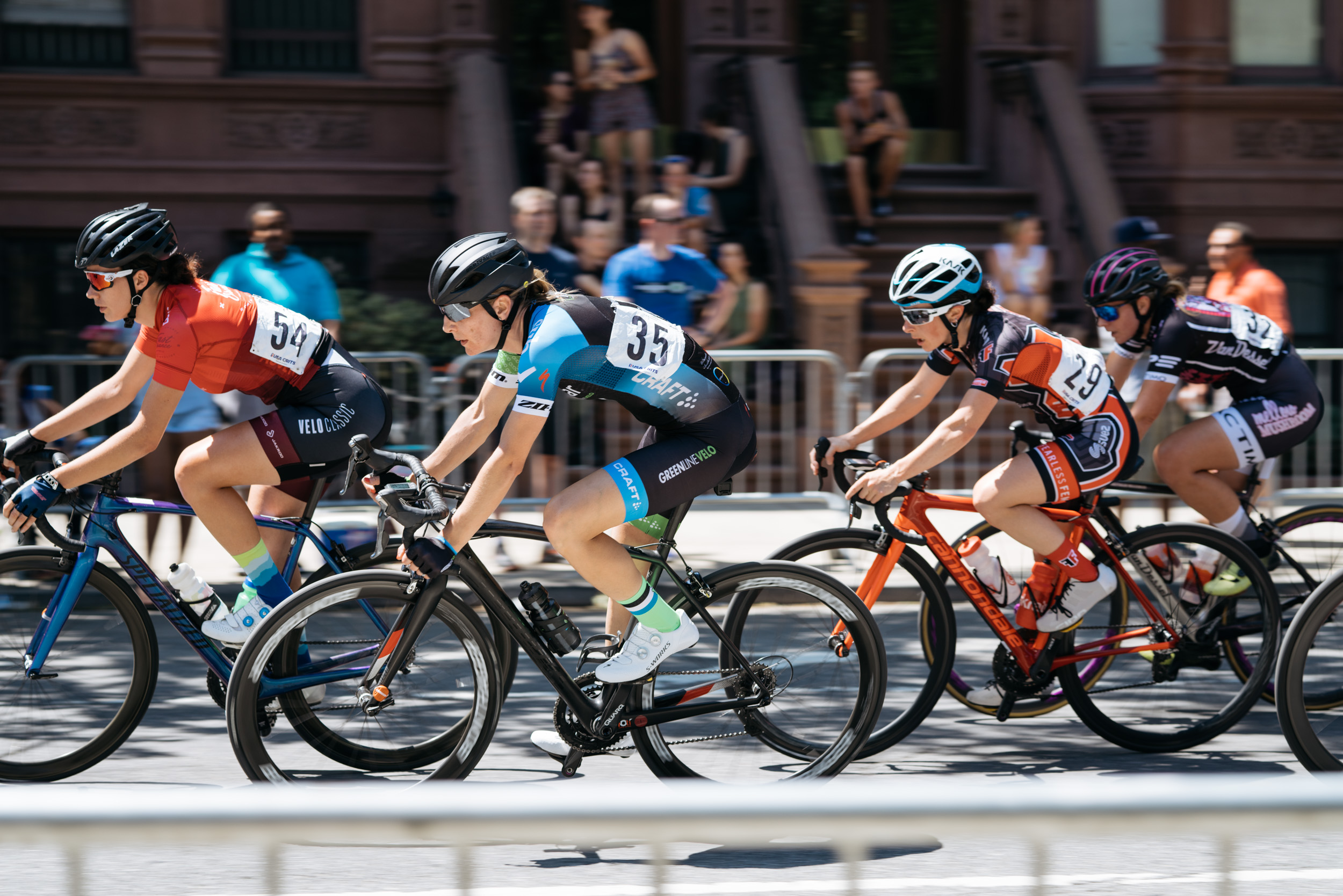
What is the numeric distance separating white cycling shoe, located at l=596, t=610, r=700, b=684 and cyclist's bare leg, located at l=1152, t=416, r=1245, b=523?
2.53 meters

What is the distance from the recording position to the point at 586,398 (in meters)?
4.78

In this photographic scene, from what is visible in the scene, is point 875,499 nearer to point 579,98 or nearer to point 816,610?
point 816,610

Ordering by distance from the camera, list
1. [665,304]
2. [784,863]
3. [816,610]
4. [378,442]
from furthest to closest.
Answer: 1. [665,304]
2. [378,442]
3. [816,610]
4. [784,863]

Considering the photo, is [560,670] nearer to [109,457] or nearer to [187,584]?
[187,584]

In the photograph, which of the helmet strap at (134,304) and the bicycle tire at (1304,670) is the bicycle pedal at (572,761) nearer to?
the helmet strap at (134,304)

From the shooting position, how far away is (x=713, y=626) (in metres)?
4.99

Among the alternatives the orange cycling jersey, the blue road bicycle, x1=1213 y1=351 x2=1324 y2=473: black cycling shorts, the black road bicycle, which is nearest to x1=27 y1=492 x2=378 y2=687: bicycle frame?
the blue road bicycle

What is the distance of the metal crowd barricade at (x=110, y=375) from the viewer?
8.56 meters

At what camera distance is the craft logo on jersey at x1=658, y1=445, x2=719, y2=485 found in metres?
4.77

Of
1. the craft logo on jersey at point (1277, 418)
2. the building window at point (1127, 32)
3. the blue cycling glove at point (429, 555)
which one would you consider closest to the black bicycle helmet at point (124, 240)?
the blue cycling glove at point (429, 555)

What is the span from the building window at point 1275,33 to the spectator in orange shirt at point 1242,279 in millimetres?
6967

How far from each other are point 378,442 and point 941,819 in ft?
12.6

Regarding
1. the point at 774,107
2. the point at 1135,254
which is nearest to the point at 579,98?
the point at 774,107

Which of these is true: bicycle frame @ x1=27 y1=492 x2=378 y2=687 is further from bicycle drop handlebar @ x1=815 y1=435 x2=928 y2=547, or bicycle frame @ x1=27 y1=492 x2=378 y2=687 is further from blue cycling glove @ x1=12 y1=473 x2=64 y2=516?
bicycle drop handlebar @ x1=815 y1=435 x2=928 y2=547
